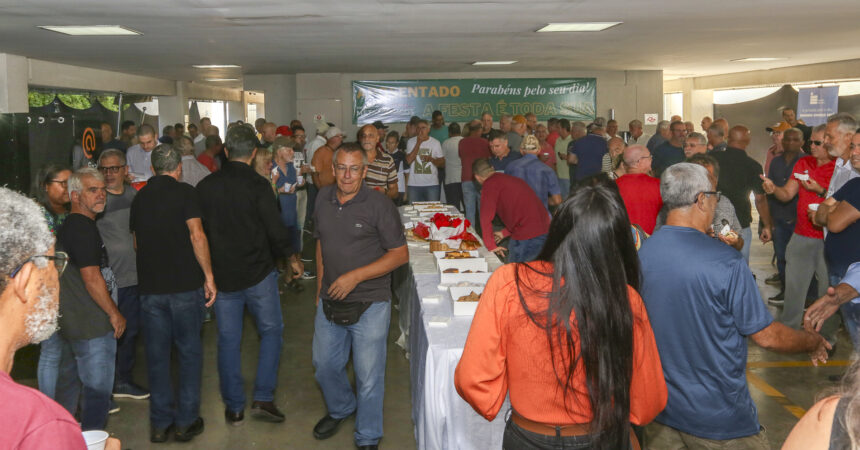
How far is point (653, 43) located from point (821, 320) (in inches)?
316

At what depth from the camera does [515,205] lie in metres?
5.73

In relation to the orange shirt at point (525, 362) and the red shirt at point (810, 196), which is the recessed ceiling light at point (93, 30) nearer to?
the red shirt at point (810, 196)

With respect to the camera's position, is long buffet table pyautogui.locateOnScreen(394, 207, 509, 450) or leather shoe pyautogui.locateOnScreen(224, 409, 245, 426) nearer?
long buffet table pyautogui.locateOnScreen(394, 207, 509, 450)

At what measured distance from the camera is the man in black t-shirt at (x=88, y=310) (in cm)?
360

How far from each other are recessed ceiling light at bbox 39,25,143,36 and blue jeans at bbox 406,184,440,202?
395cm

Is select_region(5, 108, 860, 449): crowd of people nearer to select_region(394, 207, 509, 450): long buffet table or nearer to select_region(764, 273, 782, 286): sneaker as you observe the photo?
select_region(394, 207, 509, 450): long buffet table

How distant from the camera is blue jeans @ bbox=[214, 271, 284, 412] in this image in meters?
4.39

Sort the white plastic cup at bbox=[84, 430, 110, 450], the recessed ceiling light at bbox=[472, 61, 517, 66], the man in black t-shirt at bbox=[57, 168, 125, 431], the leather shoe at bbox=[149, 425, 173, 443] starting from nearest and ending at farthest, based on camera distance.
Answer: the white plastic cup at bbox=[84, 430, 110, 450] → the man in black t-shirt at bbox=[57, 168, 125, 431] → the leather shoe at bbox=[149, 425, 173, 443] → the recessed ceiling light at bbox=[472, 61, 517, 66]

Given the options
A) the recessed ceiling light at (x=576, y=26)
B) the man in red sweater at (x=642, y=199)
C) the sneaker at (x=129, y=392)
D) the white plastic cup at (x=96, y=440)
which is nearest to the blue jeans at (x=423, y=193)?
the recessed ceiling light at (x=576, y=26)

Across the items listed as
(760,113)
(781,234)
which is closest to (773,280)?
(781,234)

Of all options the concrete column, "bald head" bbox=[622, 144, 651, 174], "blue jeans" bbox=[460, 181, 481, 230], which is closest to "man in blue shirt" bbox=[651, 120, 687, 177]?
"blue jeans" bbox=[460, 181, 481, 230]

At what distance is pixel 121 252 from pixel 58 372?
1.13m

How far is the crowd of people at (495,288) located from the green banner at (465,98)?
345 inches

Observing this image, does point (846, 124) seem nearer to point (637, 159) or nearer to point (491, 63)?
point (637, 159)
